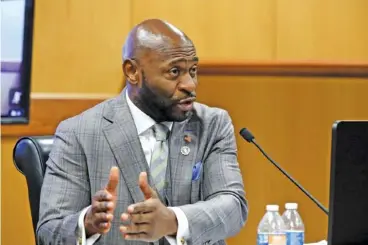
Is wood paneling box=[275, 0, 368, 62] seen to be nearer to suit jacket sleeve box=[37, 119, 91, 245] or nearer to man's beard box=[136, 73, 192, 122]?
man's beard box=[136, 73, 192, 122]

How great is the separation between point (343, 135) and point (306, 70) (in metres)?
2.12

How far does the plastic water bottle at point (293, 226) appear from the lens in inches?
85.5

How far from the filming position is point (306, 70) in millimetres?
3562

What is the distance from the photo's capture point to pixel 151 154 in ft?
7.51

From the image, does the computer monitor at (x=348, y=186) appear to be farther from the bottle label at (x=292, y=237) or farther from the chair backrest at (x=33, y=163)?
the chair backrest at (x=33, y=163)

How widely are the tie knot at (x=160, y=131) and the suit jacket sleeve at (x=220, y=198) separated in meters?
0.16

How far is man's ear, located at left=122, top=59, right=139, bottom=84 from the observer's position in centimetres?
233

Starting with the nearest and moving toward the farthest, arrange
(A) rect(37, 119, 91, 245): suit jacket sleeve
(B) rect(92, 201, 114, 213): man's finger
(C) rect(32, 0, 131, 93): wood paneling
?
(B) rect(92, 201, 114, 213): man's finger
(A) rect(37, 119, 91, 245): suit jacket sleeve
(C) rect(32, 0, 131, 93): wood paneling

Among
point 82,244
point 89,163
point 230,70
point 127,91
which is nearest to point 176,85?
point 127,91

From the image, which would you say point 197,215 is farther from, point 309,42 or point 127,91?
point 309,42

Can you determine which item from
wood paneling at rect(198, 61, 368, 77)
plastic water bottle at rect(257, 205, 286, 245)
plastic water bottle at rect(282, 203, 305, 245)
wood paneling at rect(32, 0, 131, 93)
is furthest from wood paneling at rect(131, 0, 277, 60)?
plastic water bottle at rect(257, 205, 286, 245)

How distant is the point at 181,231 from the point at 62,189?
0.41 m

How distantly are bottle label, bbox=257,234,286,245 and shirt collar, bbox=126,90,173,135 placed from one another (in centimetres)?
46

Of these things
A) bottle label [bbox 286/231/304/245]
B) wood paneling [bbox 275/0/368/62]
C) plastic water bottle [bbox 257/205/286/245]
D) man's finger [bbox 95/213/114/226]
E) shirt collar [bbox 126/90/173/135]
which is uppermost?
wood paneling [bbox 275/0/368/62]
